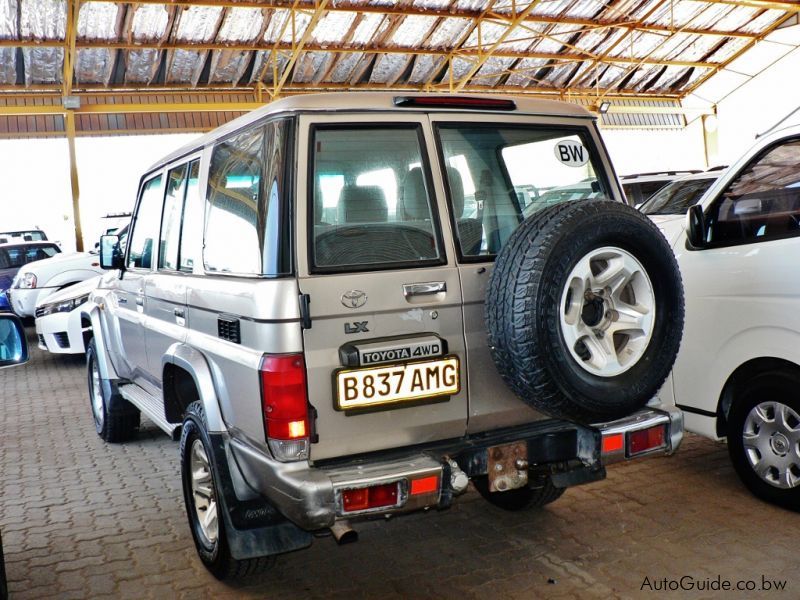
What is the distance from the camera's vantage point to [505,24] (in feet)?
64.4

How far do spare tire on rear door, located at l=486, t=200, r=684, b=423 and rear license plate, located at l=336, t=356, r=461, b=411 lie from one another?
207mm

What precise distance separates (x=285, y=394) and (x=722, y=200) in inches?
105

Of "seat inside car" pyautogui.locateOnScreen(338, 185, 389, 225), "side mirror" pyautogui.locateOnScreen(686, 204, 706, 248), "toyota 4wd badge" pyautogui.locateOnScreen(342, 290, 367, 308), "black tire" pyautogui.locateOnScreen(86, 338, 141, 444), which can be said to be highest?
"seat inside car" pyautogui.locateOnScreen(338, 185, 389, 225)

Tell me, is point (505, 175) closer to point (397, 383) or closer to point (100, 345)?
point (397, 383)

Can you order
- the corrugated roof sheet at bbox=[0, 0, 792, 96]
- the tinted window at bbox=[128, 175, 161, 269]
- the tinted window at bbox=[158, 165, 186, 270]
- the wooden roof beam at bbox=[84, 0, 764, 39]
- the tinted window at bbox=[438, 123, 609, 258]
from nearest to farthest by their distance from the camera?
the tinted window at bbox=[438, 123, 609, 258]
the tinted window at bbox=[158, 165, 186, 270]
the tinted window at bbox=[128, 175, 161, 269]
the wooden roof beam at bbox=[84, 0, 764, 39]
the corrugated roof sheet at bbox=[0, 0, 792, 96]

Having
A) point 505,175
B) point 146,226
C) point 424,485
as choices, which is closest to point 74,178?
point 146,226

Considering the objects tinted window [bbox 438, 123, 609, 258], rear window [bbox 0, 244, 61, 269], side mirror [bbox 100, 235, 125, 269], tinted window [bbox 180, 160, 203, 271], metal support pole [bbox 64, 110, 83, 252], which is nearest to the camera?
tinted window [bbox 438, 123, 609, 258]

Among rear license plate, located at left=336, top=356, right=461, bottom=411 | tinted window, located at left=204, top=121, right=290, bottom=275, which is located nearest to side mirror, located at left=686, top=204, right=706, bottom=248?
rear license plate, located at left=336, top=356, right=461, bottom=411

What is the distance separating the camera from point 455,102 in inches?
128

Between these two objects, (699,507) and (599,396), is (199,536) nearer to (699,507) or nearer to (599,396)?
(599,396)

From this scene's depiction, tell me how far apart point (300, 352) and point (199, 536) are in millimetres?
1349

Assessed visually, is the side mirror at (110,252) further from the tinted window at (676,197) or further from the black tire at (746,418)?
the tinted window at (676,197)

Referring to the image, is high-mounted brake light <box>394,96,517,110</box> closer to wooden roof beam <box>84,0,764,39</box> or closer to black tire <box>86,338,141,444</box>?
black tire <box>86,338,141,444</box>

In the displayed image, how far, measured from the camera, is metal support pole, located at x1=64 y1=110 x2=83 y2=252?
18.7 metres
